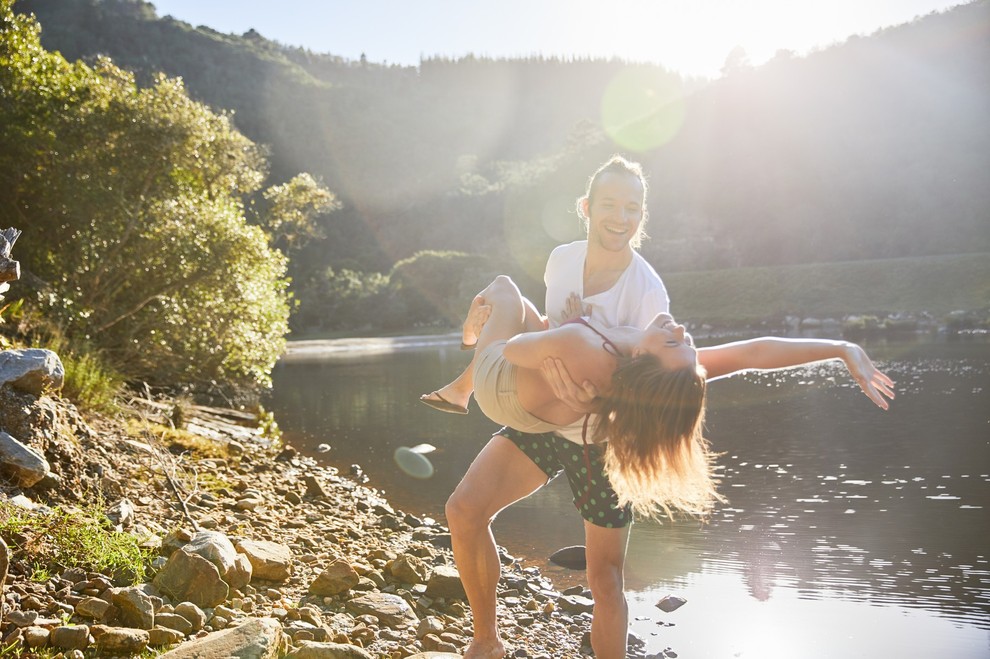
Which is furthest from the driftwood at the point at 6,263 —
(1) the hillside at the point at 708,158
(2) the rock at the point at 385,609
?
(1) the hillside at the point at 708,158

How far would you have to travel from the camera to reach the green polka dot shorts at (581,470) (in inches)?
126

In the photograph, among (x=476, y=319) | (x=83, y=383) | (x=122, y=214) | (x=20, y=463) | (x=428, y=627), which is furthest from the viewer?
(x=122, y=214)

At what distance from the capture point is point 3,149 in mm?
10523

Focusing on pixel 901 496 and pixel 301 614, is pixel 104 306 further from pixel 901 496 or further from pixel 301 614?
pixel 901 496

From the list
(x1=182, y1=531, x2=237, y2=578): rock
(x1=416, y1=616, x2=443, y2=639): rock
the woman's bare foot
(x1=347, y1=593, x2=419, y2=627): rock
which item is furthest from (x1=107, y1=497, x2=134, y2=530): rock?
the woman's bare foot

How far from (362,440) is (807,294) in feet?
115

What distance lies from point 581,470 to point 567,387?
0.51 metres

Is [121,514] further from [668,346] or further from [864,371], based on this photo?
[864,371]

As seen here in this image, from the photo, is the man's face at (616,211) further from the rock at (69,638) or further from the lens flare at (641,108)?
the lens flare at (641,108)

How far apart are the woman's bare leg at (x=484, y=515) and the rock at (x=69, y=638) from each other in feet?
4.97

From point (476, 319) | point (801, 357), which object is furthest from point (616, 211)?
point (801, 357)

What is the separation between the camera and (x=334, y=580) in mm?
4328

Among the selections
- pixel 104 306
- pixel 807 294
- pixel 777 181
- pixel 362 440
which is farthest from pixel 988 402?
pixel 777 181

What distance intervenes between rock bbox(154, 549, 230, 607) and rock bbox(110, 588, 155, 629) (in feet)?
1.10
